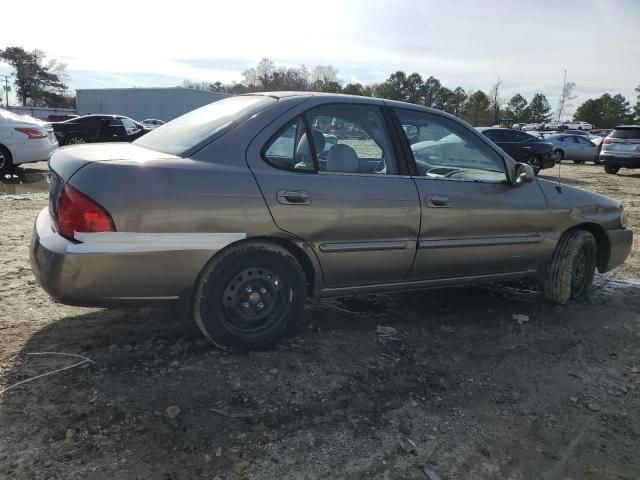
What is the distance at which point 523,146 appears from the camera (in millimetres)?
17641

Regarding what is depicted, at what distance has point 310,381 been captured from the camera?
3062mm

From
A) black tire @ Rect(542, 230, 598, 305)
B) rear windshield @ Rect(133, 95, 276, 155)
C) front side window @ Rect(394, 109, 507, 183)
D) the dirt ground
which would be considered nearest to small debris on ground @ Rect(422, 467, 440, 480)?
the dirt ground

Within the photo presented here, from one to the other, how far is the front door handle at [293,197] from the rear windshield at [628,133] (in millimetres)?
18053

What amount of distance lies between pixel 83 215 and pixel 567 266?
12.5 ft

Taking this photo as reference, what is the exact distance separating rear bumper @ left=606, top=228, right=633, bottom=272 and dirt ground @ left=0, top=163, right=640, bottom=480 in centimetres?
71

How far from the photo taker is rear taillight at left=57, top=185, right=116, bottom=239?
2.77m

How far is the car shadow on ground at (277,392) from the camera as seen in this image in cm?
236

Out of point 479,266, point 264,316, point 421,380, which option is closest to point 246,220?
point 264,316

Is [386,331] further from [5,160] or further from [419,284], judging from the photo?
[5,160]

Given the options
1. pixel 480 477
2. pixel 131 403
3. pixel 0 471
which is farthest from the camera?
pixel 131 403

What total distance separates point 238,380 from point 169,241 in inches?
34.8

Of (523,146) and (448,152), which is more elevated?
(523,146)

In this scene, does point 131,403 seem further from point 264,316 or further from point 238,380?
point 264,316

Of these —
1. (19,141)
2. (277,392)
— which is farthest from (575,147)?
(277,392)
